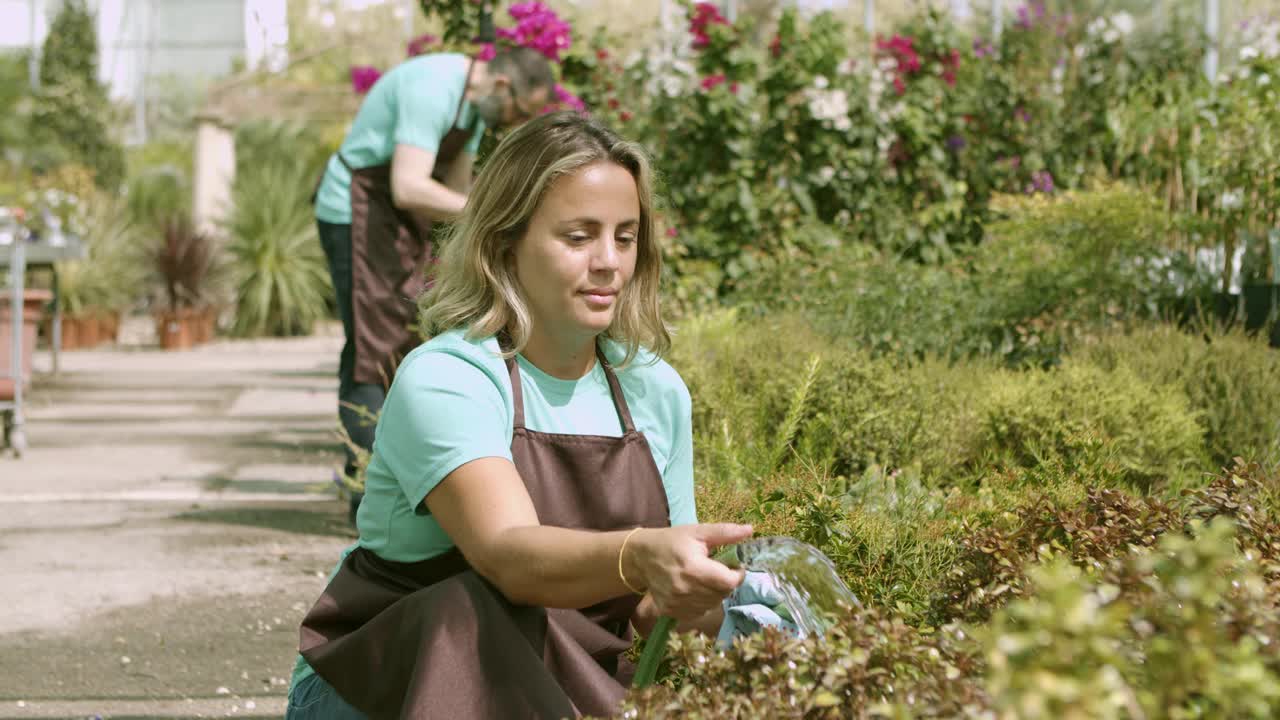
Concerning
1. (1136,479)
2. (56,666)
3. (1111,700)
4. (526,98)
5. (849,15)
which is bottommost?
(56,666)

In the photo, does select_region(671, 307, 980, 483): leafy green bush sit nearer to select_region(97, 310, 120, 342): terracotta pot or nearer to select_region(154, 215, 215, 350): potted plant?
select_region(154, 215, 215, 350): potted plant

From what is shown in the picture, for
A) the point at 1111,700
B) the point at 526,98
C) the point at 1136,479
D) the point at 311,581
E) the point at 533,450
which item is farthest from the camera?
the point at 526,98

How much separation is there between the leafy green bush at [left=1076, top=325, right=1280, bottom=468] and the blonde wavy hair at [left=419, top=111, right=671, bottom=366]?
215cm

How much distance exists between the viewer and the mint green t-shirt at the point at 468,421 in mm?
1910

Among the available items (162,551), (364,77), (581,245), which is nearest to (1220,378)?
(581,245)

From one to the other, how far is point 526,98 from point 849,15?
30.1 feet

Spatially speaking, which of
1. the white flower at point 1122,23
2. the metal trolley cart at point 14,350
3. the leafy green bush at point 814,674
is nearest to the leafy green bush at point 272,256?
the metal trolley cart at point 14,350

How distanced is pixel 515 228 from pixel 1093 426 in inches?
79.8

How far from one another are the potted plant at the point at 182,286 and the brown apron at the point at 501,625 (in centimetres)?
1164

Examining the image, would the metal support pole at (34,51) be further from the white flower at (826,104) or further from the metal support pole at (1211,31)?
the white flower at (826,104)

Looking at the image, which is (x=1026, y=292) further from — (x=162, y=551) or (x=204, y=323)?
(x=204, y=323)

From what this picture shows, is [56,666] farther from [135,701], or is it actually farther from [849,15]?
[849,15]

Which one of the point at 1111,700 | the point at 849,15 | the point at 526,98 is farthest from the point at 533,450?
the point at 849,15

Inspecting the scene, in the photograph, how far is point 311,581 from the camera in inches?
164
